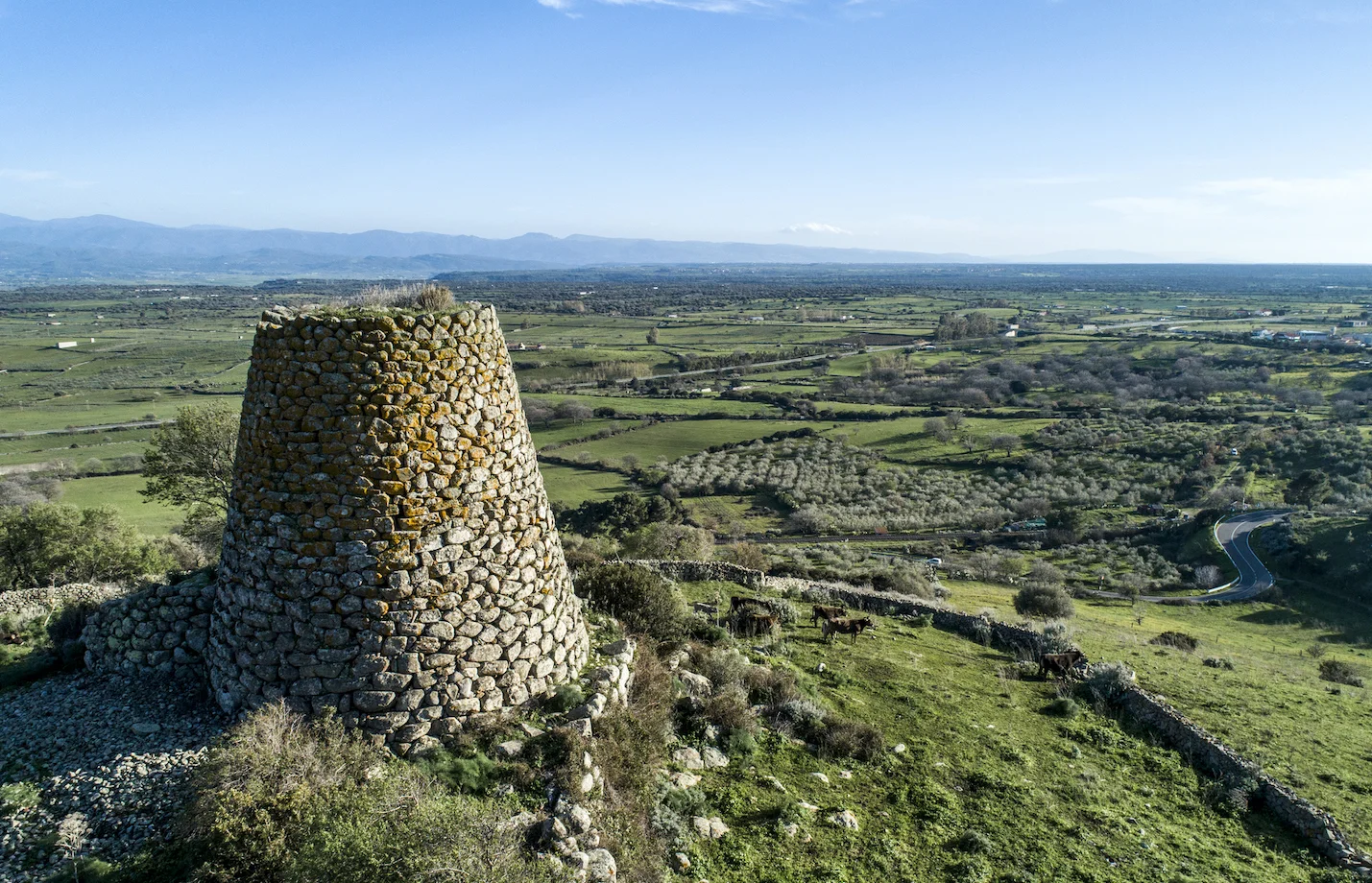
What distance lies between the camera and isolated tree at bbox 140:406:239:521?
23367 millimetres

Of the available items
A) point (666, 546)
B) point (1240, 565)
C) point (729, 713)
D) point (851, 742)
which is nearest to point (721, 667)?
point (729, 713)

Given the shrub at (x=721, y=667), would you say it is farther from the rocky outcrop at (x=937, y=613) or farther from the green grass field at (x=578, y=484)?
the green grass field at (x=578, y=484)

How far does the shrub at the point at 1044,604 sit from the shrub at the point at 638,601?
19.0m

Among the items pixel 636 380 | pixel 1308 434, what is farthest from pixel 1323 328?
pixel 636 380

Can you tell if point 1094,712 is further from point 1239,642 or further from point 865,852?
point 1239,642

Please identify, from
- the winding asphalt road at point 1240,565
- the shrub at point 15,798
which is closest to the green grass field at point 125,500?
the shrub at point 15,798

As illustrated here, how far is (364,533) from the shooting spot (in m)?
7.64

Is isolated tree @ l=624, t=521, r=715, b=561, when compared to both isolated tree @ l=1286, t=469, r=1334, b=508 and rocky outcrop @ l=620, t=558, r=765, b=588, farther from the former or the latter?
isolated tree @ l=1286, t=469, r=1334, b=508

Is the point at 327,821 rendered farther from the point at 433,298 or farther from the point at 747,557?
the point at 747,557

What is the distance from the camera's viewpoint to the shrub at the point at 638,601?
12.7 m

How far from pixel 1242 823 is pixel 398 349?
13.2 metres

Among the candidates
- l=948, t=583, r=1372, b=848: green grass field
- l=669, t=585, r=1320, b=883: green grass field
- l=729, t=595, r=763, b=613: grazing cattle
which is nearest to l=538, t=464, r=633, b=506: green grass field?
l=948, t=583, r=1372, b=848: green grass field

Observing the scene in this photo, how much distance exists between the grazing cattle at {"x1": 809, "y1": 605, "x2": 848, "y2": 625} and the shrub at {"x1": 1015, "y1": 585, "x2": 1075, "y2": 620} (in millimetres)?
13251

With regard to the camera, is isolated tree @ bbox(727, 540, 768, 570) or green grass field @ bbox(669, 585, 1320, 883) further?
isolated tree @ bbox(727, 540, 768, 570)
